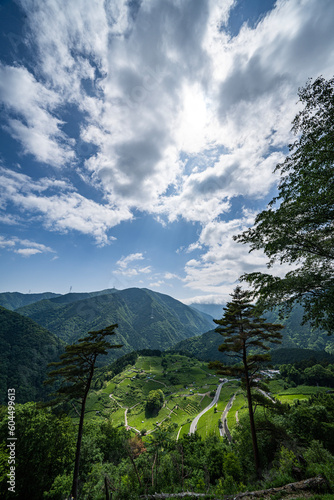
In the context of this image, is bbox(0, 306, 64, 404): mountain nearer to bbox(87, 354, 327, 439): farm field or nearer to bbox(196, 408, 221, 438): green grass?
bbox(87, 354, 327, 439): farm field

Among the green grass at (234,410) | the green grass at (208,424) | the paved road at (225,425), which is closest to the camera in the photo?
the paved road at (225,425)

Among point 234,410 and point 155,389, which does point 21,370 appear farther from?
point 234,410

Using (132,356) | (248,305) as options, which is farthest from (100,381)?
(248,305)

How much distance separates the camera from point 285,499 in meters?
7.82

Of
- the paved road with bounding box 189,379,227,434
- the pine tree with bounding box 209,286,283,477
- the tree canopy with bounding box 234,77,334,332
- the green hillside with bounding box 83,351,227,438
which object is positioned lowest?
the green hillside with bounding box 83,351,227,438

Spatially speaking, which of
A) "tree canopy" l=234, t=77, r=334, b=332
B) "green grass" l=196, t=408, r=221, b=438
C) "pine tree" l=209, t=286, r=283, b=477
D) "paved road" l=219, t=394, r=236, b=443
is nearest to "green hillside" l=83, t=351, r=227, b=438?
"green grass" l=196, t=408, r=221, b=438

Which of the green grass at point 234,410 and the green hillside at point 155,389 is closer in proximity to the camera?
the green grass at point 234,410

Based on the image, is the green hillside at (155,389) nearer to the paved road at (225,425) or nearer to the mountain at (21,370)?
the paved road at (225,425)

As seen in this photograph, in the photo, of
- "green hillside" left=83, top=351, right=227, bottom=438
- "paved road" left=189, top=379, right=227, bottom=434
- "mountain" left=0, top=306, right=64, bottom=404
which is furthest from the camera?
"mountain" left=0, top=306, right=64, bottom=404

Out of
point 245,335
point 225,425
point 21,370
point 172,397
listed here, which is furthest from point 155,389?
point 245,335

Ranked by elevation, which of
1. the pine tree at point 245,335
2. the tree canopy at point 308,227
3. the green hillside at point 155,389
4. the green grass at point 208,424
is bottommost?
the green hillside at point 155,389

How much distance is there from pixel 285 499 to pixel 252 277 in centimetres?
981

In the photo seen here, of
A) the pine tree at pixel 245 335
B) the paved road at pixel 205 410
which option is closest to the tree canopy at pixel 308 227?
the pine tree at pixel 245 335

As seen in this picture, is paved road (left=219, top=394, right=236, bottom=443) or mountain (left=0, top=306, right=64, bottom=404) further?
mountain (left=0, top=306, right=64, bottom=404)
